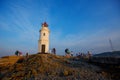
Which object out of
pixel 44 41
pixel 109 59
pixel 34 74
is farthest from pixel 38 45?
pixel 109 59

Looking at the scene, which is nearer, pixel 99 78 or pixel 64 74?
pixel 99 78

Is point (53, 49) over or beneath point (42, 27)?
beneath

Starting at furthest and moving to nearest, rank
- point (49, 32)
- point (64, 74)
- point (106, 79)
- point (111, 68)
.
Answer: point (49, 32) → point (111, 68) → point (64, 74) → point (106, 79)

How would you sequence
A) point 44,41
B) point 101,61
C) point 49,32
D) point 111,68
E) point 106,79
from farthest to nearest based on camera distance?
point 49,32 < point 44,41 < point 101,61 < point 111,68 < point 106,79

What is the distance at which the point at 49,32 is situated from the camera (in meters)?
37.0

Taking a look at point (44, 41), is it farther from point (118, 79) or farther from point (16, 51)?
point (118, 79)

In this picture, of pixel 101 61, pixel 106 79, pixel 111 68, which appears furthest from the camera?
pixel 101 61

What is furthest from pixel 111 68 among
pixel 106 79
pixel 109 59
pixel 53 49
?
pixel 53 49

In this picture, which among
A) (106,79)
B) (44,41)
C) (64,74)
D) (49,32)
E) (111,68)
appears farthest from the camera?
(49,32)

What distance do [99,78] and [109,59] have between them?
5924 millimetres

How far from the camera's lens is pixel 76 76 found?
13469mm

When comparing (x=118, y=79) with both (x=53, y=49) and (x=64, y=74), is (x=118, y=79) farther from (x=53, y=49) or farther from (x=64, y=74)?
(x=53, y=49)

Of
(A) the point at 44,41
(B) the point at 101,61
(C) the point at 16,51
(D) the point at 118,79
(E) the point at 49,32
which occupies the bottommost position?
(D) the point at 118,79

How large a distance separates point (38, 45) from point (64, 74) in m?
21.8
